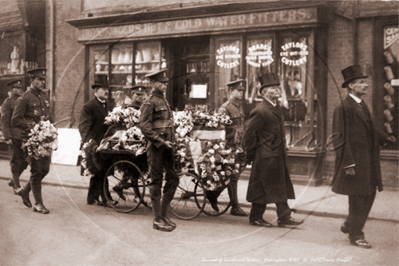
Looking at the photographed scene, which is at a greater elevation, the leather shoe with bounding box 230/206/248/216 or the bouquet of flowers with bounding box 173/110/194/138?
the bouquet of flowers with bounding box 173/110/194/138

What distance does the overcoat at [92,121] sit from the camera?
675 centimetres

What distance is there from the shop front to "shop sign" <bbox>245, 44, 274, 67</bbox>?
0.02 meters

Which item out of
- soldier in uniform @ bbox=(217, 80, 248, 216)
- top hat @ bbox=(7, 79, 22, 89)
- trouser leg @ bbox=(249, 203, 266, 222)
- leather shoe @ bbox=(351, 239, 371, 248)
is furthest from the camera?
soldier in uniform @ bbox=(217, 80, 248, 216)

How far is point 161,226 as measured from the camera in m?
5.29

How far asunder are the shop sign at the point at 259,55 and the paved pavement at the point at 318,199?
2.78 m

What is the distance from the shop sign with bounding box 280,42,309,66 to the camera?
8648 mm

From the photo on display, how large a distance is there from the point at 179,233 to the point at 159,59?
21.7 ft

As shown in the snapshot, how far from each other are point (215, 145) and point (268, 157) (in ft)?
2.46

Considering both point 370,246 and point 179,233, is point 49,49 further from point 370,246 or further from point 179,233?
point 370,246

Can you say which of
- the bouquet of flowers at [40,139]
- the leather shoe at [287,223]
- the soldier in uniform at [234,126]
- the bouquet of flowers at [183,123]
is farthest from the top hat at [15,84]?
the leather shoe at [287,223]

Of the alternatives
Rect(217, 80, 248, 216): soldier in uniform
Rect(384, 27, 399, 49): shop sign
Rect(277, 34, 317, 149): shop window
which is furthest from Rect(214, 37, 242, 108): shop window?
Rect(384, 27, 399, 49): shop sign

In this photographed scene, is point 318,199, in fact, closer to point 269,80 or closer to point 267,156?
point 267,156

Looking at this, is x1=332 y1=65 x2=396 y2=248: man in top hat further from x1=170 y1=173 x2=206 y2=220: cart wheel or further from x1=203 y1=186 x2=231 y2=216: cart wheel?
x1=170 y1=173 x2=206 y2=220: cart wheel

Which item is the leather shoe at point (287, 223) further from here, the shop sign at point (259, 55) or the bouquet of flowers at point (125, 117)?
the shop sign at point (259, 55)
